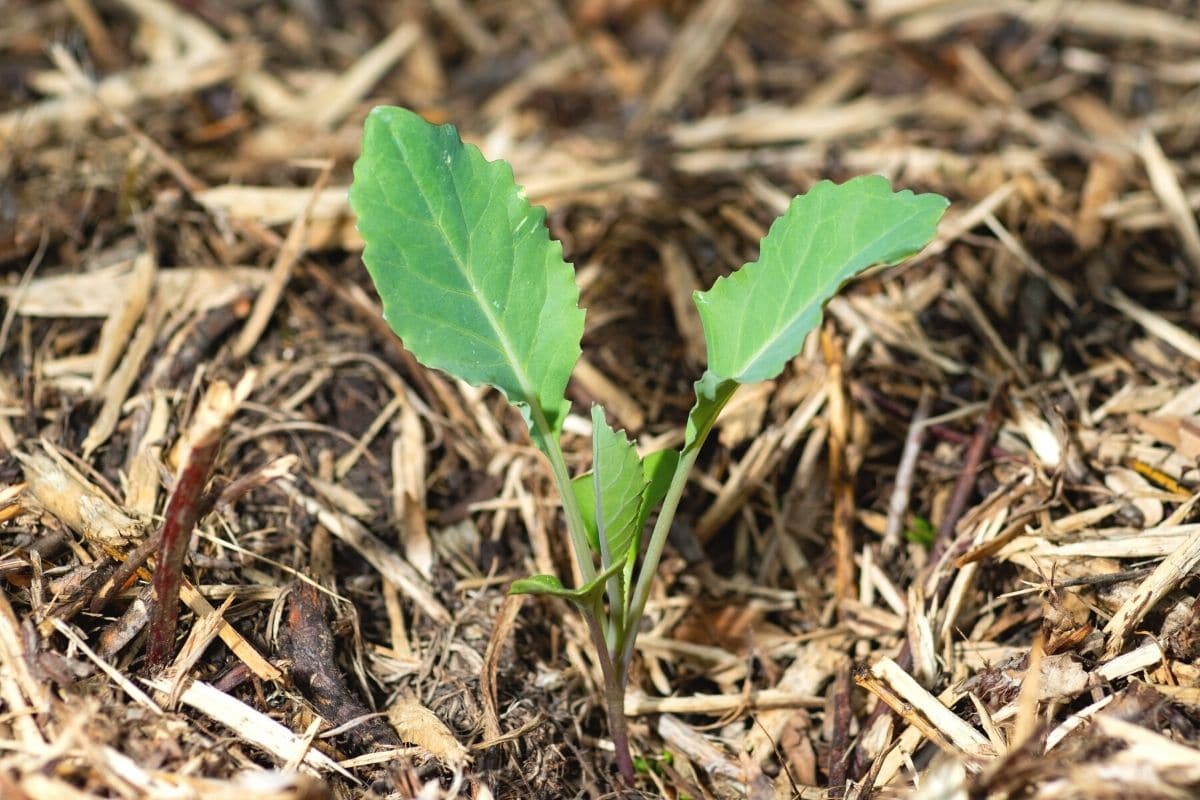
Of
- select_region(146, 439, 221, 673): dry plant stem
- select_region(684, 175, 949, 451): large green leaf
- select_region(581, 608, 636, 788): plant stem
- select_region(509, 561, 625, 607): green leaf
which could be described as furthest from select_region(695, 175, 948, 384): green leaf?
select_region(146, 439, 221, 673): dry plant stem

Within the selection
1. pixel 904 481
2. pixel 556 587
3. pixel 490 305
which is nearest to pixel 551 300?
pixel 490 305

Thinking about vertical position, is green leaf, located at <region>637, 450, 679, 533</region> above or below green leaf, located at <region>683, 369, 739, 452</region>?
below

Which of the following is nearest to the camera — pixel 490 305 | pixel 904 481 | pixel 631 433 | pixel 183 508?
pixel 183 508

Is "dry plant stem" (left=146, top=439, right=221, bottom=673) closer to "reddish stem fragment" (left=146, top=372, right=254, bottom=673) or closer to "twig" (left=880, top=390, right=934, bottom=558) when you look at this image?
"reddish stem fragment" (left=146, top=372, right=254, bottom=673)

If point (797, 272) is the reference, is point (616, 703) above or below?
below

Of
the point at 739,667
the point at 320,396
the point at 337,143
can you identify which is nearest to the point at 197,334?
the point at 320,396

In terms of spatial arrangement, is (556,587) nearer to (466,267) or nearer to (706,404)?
(706,404)

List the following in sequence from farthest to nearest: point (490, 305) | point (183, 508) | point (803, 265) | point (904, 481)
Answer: point (904, 481), point (490, 305), point (803, 265), point (183, 508)
